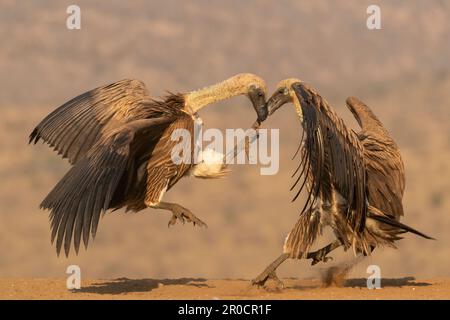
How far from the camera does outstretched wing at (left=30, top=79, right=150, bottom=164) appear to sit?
1455 cm

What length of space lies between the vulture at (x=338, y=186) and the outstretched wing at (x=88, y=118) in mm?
1810

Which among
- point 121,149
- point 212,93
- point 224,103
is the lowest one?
point 121,149

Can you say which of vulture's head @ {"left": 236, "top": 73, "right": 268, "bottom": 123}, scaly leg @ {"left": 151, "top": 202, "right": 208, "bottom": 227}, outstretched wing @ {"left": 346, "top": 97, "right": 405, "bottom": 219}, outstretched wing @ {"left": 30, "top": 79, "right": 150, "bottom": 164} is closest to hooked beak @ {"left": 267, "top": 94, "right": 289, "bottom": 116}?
vulture's head @ {"left": 236, "top": 73, "right": 268, "bottom": 123}

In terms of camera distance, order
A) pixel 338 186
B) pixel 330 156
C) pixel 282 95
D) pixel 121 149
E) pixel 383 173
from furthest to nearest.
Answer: pixel 282 95 < pixel 383 173 < pixel 338 186 < pixel 330 156 < pixel 121 149

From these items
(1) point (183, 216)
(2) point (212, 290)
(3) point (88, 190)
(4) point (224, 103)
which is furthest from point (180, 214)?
(4) point (224, 103)

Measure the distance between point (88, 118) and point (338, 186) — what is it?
11.5ft

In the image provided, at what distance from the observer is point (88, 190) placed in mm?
12383

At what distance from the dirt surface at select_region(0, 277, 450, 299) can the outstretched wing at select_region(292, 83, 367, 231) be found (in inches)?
33.7

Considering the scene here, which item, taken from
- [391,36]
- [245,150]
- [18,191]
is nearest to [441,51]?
[391,36]

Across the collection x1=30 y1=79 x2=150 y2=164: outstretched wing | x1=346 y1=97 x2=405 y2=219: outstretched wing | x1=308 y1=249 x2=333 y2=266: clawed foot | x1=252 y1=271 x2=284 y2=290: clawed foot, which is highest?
x1=30 y1=79 x2=150 y2=164: outstretched wing

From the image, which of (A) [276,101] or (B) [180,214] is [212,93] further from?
(B) [180,214]

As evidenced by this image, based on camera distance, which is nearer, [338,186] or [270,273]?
[338,186]

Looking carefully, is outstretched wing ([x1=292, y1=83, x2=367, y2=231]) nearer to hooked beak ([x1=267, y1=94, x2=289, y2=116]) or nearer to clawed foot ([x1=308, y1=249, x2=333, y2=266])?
clawed foot ([x1=308, y1=249, x2=333, y2=266])

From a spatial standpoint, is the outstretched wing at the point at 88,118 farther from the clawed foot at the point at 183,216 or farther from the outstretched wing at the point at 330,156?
the outstretched wing at the point at 330,156
